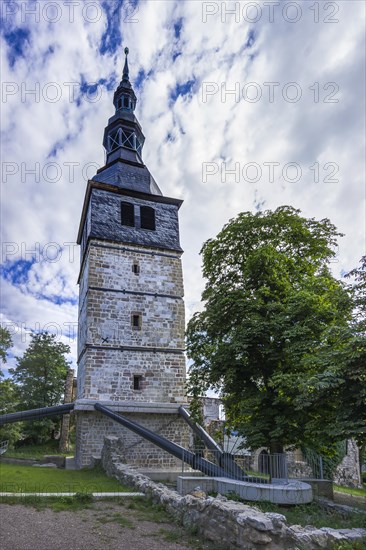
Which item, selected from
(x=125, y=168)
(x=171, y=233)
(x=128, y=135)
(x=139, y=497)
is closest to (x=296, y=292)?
(x=139, y=497)

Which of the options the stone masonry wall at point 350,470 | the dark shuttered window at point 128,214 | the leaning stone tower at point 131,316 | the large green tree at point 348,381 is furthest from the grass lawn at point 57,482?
the stone masonry wall at point 350,470

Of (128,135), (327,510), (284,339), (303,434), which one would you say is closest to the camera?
(327,510)

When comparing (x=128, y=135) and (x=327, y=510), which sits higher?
(x=128, y=135)

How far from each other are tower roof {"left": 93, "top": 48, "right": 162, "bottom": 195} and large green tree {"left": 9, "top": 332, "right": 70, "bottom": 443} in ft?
52.9

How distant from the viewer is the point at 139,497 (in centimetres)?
881

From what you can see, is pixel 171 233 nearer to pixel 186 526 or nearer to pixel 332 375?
pixel 332 375

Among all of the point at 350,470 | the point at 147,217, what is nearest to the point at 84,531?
the point at 147,217

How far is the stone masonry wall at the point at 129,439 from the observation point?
14633 millimetres

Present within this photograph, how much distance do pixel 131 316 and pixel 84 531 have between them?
11137 millimetres

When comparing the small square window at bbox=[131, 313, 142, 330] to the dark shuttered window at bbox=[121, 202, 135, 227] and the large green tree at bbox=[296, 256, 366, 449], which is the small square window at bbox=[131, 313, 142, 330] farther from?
the large green tree at bbox=[296, 256, 366, 449]

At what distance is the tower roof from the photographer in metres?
20.2

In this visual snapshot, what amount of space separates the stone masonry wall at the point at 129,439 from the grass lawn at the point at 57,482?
3.27 ft

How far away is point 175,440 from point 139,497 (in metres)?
7.36

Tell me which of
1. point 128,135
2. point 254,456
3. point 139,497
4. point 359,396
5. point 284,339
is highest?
point 128,135
